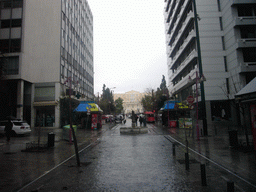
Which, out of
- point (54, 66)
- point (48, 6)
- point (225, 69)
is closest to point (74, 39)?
point (48, 6)

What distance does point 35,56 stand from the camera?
34094mm

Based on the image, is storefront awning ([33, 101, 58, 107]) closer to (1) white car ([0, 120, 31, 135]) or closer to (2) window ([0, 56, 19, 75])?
(2) window ([0, 56, 19, 75])

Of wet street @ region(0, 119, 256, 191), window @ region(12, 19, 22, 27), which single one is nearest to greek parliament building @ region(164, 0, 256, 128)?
wet street @ region(0, 119, 256, 191)

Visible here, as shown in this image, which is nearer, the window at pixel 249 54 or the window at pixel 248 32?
the window at pixel 249 54

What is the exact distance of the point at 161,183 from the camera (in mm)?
5617

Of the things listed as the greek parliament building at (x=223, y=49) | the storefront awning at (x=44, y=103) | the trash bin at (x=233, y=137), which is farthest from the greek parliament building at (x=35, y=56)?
the trash bin at (x=233, y=137)

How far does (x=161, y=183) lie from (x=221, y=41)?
106 feet

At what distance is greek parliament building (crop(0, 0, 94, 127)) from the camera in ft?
99.8

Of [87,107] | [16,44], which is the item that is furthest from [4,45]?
[87,107]

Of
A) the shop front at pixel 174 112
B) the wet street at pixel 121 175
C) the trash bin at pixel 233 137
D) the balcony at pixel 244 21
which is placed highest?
the balcony at pixel 244 21

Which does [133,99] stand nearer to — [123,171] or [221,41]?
[221,41]

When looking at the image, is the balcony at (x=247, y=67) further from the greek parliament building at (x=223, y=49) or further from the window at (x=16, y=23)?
the window at (x=16, y=23)

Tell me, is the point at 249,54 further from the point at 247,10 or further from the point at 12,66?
the point at 12,66

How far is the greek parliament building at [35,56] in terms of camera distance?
30.4m
